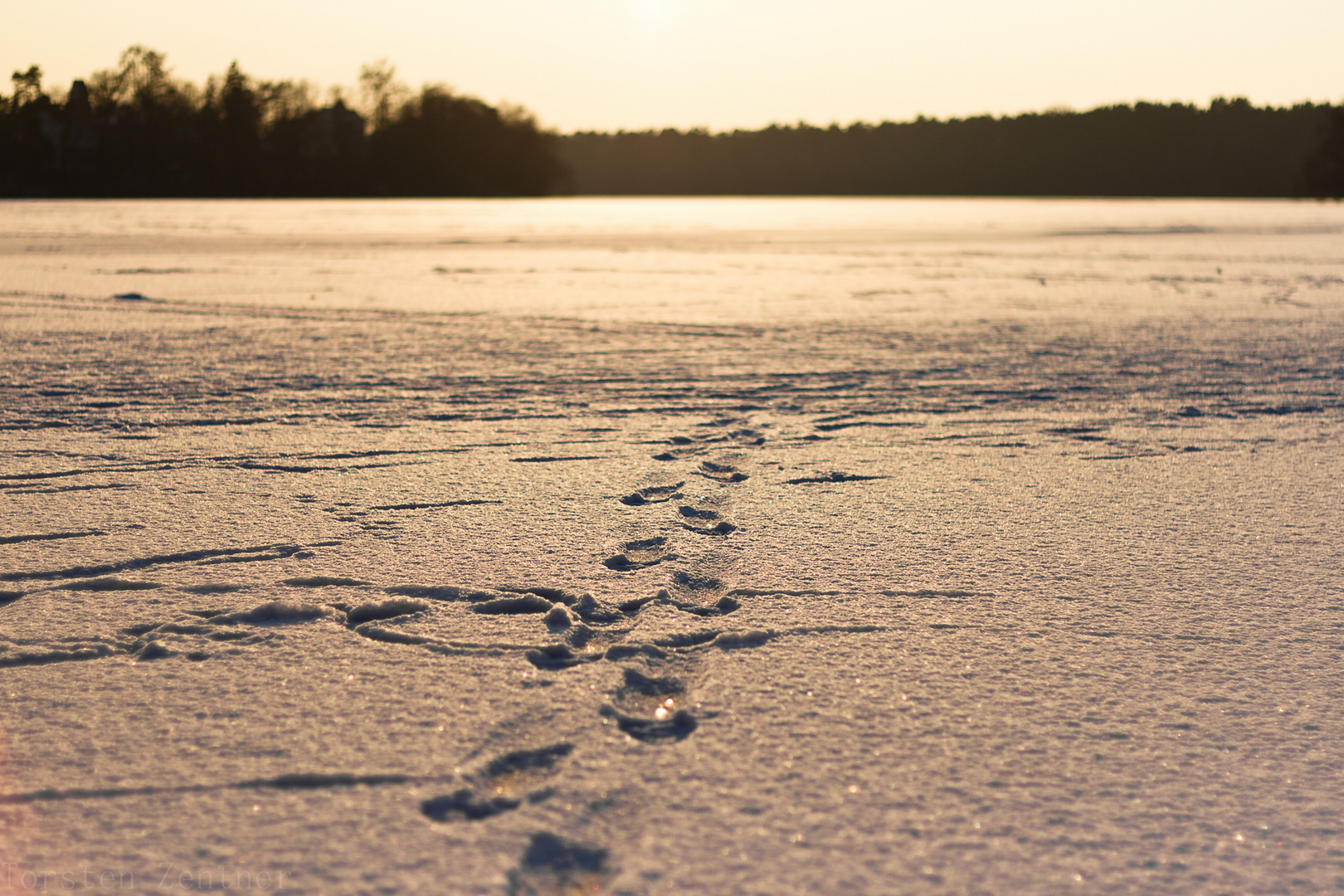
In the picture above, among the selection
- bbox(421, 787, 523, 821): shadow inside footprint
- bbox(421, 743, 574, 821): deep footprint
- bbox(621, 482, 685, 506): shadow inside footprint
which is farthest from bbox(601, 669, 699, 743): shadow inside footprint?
bbox(621, 482, 685, 506): shadow inside footprint

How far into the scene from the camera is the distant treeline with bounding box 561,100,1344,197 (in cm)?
6650

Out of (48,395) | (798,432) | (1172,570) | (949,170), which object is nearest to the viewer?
(1172,570)

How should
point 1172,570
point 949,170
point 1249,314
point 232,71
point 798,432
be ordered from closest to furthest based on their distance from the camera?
point 1172,570, point 798,432, point 1249,314, point 232,71, point 949,170

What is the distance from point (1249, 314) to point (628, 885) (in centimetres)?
740

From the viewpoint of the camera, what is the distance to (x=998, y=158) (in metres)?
72.9

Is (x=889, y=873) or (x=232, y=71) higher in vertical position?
(x=232, y=71)

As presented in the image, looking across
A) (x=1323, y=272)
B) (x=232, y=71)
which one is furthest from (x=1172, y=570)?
(x=232, y=71)

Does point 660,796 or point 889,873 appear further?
point 660,796

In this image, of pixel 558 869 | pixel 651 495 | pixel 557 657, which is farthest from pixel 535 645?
pixel 651 495

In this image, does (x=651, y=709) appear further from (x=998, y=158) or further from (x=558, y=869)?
(x=998, y=158)

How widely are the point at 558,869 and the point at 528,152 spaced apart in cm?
6434

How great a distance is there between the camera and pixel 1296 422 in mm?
3727

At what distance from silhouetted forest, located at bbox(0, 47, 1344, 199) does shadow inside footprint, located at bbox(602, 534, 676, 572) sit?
53.3 meters

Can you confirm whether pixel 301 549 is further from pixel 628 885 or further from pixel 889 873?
pixel 889 873
